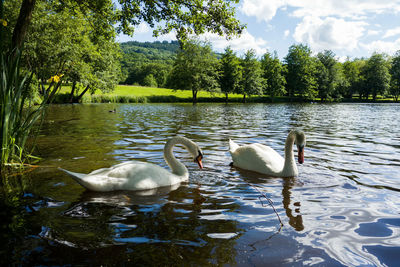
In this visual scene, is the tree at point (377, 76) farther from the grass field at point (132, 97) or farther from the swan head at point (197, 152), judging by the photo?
the swan head at point (197, 152)

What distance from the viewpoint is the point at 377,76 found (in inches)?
3278

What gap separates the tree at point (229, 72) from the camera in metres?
73.1

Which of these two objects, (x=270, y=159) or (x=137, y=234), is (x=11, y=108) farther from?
(x=270, y=159)

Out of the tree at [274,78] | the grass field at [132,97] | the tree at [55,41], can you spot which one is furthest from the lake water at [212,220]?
the tree at [274,78]

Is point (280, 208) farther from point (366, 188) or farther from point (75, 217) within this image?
point (75, 217)

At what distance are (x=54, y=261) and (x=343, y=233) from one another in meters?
3.25

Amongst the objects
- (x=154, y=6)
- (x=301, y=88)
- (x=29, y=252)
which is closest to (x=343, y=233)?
(x=29, y=252)

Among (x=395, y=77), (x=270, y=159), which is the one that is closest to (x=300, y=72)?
(x=395, y=77)

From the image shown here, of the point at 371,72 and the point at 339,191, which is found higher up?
the point at 371,72

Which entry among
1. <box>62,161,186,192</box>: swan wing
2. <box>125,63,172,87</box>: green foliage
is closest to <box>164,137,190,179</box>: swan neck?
<box>62,161,186,192</box>: swan wing

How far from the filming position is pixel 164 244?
3137 mm

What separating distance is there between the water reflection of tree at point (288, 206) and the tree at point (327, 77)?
81382 millimetres

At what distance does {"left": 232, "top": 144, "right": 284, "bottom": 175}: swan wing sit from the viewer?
636 cm

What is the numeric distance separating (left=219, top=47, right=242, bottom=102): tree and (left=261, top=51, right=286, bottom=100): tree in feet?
29.0
